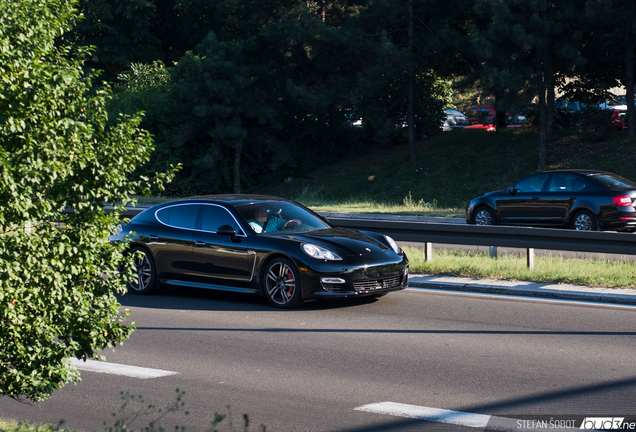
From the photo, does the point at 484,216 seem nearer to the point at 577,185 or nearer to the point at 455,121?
the point at 577,185

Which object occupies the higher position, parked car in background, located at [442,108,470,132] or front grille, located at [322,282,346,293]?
parked car in background, located at [442,108,470,132]

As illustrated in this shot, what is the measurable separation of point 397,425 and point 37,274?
2.61m

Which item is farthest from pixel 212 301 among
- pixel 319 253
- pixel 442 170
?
pixel 442 170

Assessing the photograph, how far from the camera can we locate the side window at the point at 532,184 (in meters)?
18.4

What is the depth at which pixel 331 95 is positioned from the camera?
35625mm

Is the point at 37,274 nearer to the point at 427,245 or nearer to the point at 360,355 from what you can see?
the point at 360,355

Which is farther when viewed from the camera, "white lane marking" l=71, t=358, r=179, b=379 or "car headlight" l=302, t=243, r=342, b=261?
"car headlight" l=302, t=243, r=342, b=261

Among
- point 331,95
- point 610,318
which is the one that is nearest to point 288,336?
point 610,318

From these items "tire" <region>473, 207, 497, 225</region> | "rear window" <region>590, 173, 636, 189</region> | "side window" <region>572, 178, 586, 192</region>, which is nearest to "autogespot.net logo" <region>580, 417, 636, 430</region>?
"rear window" <region>590, 173, 636, 189</region>

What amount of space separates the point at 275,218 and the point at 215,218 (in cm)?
85

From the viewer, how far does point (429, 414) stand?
17.9ft

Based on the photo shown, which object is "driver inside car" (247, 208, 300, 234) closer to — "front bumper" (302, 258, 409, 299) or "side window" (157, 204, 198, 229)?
"side window" (157, 204, 198, 229)

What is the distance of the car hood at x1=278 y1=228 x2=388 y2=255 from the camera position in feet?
31.9

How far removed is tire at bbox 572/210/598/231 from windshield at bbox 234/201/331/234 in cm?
863
